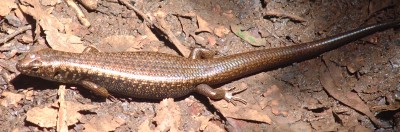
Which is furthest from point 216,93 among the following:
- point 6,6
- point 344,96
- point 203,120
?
point 6,6

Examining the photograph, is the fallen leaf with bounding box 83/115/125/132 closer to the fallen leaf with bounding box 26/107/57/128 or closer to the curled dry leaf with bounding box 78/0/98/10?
the fallen leaf with bounding box 26/107/57/128

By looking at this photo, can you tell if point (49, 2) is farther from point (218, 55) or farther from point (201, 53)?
point (218, 55)

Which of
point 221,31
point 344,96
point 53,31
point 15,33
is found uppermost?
point 221,31

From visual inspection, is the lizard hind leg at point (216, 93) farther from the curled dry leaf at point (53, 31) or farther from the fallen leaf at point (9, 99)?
the fallen leaf at point (9, 99)

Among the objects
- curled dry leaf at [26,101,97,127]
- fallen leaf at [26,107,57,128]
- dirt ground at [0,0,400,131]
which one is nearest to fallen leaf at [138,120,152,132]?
dirt ground at [0,0,400,131]

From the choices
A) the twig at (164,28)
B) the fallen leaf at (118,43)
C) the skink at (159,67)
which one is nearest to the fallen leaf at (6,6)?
the skink at (159,67)

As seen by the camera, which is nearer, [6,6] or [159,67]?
[159,67]

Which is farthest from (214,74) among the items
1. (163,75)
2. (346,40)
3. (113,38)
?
(346,40)

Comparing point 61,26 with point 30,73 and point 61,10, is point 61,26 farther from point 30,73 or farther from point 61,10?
point 30,73
